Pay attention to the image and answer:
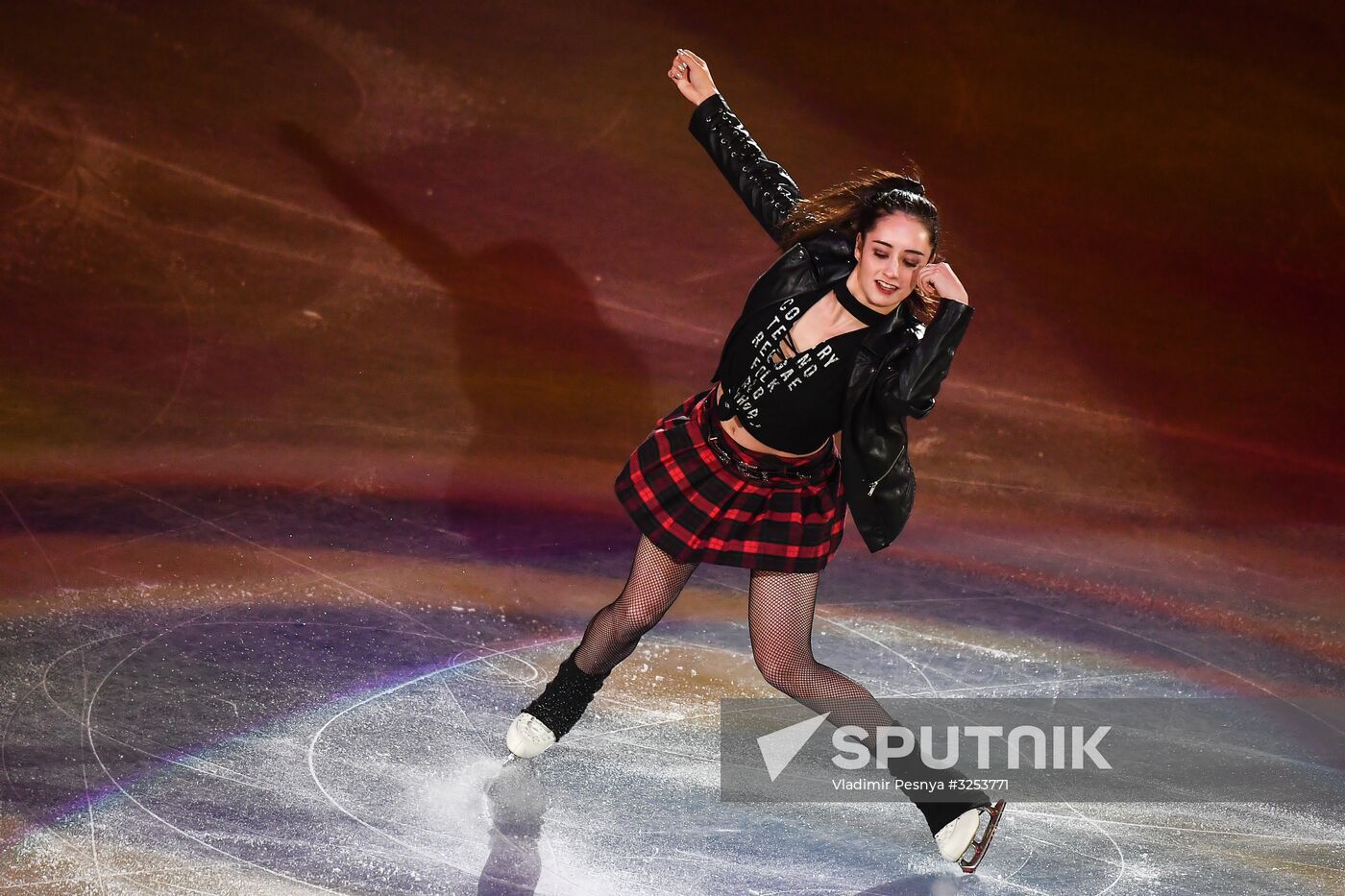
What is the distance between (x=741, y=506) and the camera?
3.35m

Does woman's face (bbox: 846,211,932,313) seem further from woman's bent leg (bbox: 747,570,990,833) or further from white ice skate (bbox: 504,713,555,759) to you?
white ice skate (bbox: 504,713,555,759)

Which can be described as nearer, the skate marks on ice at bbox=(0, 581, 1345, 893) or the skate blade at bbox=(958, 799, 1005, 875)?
the skate marks on ice at bbox=(0, 581, 1345, 893)

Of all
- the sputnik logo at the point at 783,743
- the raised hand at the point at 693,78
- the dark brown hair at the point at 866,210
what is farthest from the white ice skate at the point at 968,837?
the raised hand at the point at 693,78

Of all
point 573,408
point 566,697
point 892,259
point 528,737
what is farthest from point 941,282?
point 573,408

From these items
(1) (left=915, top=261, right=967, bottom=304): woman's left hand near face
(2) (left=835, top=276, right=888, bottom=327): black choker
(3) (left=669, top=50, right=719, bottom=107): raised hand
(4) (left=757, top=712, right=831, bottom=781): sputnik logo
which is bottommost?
(4) (left=757, top=712, right=831, bottom=781): sputnik logo

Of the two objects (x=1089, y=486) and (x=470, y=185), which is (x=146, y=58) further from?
(x=1089, y=486)

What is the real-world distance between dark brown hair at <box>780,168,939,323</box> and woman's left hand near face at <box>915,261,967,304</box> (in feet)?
0.18

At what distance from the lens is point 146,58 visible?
20.7 feet

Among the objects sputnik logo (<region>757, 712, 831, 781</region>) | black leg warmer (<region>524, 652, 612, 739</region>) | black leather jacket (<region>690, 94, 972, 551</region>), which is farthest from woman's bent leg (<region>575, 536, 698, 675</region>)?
sputnik logo (<region>757, 712, 831, 781</region>)

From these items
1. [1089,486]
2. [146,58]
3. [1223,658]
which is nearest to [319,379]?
[146,58]

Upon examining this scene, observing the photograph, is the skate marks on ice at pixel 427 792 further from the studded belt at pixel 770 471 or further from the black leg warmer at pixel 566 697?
the studded belt at pixel 770 471

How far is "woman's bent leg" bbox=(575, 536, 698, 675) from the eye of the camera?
346 cm

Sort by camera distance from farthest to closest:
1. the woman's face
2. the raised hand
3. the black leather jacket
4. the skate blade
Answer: the raised hand, the skate blade, the woman's face, the black leather jacket

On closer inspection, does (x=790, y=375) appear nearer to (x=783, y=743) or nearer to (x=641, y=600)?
(x=641, y=600)
